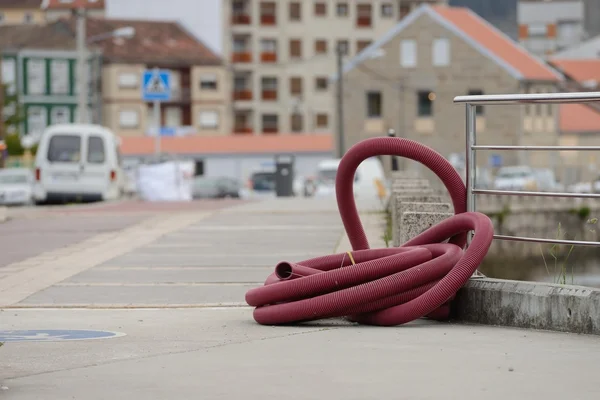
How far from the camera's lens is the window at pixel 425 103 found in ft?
298

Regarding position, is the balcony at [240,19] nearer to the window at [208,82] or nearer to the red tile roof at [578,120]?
the window at [208,82]

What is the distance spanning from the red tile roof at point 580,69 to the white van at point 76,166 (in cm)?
7336

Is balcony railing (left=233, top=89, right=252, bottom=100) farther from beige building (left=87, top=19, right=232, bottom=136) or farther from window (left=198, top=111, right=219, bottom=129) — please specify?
window (left=198, top=111, right=219, bottom=129)

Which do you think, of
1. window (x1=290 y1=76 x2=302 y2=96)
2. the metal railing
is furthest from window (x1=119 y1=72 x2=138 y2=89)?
the metal railing

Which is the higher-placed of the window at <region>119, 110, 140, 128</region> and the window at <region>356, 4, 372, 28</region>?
the window at <region>356, 4, 372, 28</region>

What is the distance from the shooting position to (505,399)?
646cm

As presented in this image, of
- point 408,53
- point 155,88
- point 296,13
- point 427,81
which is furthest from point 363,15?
point 155,88

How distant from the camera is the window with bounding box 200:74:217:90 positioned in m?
105

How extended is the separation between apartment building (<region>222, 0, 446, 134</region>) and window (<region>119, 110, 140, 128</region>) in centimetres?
992

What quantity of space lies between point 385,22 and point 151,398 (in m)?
112

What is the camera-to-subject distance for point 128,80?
101500 mm

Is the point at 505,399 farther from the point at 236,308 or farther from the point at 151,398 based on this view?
the point at 236,308

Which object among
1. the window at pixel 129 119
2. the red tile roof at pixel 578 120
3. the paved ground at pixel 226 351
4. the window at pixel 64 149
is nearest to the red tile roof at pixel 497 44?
the red tile roof at pixel 578 120

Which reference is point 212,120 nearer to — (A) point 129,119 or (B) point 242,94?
(B) point 242,94
